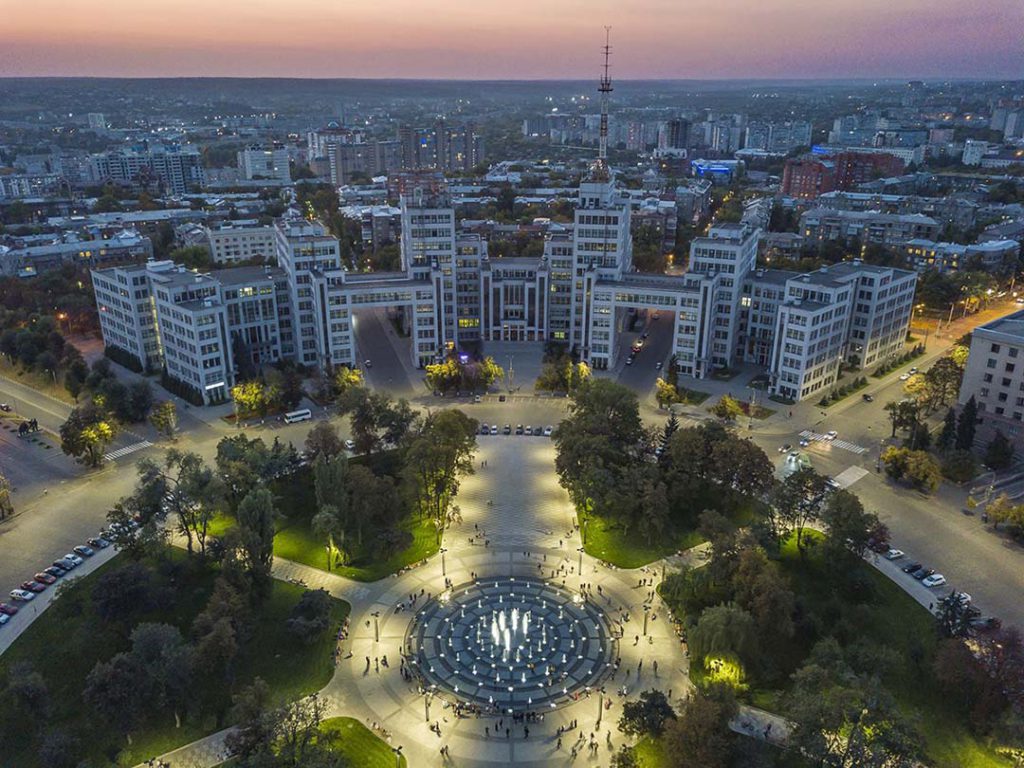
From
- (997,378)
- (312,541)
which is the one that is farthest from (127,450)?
(997,378)

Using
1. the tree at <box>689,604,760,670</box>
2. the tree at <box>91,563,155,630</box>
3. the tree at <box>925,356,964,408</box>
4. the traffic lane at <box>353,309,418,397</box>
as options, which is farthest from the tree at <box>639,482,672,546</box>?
the tree at <box>925,356,964,408</box>

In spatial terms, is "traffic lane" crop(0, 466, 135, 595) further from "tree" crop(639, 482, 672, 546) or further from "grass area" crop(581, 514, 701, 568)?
"tree" crop(639, 482, 672, 546)

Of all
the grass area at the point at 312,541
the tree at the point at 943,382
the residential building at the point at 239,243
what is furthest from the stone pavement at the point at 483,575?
the residential building at the point at 239,243

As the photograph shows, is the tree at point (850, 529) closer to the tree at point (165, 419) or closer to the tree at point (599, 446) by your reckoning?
the tree at point (599, 446)

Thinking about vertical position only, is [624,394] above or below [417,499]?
above

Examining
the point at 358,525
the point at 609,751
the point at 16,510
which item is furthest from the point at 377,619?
the point at 16,510

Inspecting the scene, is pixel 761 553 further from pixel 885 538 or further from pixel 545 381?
pixel 545 381

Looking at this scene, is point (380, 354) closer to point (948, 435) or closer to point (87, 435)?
point (87, 435)
